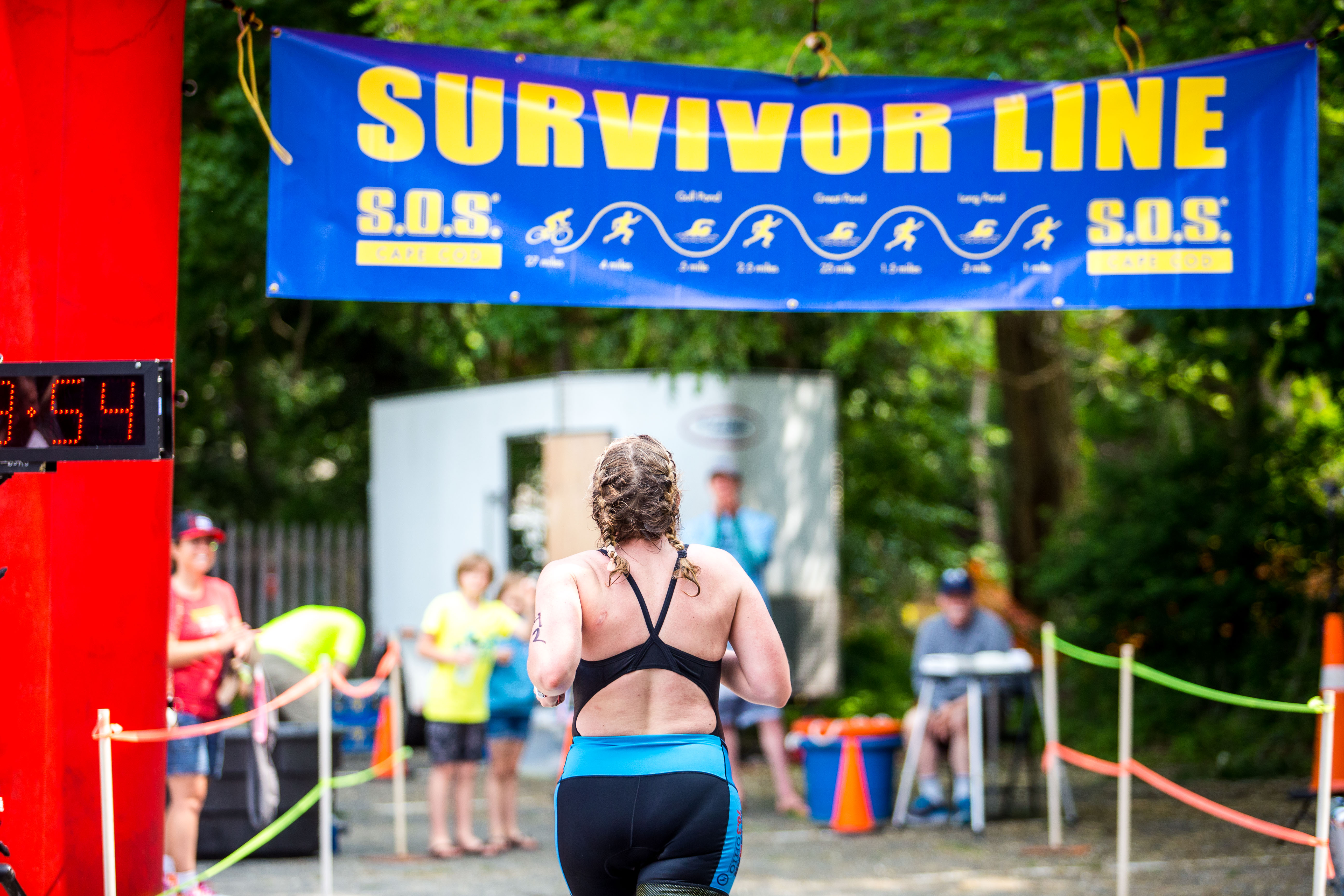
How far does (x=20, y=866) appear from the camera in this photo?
14.5 feet

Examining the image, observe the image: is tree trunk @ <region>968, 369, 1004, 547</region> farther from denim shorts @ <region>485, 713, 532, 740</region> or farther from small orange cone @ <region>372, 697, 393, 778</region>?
denim shorts @ <region>485, 713, 532, 740</region>

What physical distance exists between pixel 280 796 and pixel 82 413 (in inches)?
193

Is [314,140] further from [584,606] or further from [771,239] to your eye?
[584,606]

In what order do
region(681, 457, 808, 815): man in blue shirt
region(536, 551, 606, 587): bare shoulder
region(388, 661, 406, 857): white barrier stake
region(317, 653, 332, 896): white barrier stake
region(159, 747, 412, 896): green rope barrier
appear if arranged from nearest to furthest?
region(536, 551, 606, 587): bare shoulder, region(159, 747, 412, 896): green rope barrier, region(317, 653, 332, 896): white barrier stake, region(388, 661, 406, 857): white barrier stake, region(681, 457, 808, 815): man in blue shirt

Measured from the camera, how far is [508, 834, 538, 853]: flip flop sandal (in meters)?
8.73

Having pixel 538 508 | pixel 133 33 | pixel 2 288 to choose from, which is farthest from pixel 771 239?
pixel 538 508

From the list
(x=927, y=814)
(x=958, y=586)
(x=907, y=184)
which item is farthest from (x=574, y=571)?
(x=927, y=814)

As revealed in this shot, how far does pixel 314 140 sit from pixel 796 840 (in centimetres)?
559

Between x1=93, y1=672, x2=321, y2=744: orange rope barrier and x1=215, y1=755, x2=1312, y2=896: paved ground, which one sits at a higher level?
x1=93, y1=672, x2=321, y2=744: orange rope barrier

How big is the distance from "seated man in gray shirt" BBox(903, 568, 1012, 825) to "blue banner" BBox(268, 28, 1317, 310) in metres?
4.31

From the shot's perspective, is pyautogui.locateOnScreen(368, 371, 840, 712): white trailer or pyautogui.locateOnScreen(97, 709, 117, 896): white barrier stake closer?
pyautogui.locateOnScreen(97, 709, 117, 896): white barrier stake

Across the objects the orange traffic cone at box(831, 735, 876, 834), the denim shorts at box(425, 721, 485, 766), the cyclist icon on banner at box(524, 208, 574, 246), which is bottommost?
the orange traffic cone at box(831, 735, 876, 834)

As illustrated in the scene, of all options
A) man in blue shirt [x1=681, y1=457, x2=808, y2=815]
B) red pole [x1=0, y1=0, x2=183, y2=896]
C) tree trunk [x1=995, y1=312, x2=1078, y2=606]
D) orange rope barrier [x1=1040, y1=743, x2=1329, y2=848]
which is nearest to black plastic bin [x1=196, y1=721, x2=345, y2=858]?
man in blue shirt [x1=681, y1=457, x2=808, y2=815]

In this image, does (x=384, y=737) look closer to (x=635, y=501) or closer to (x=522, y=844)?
(x=522, y=844)
